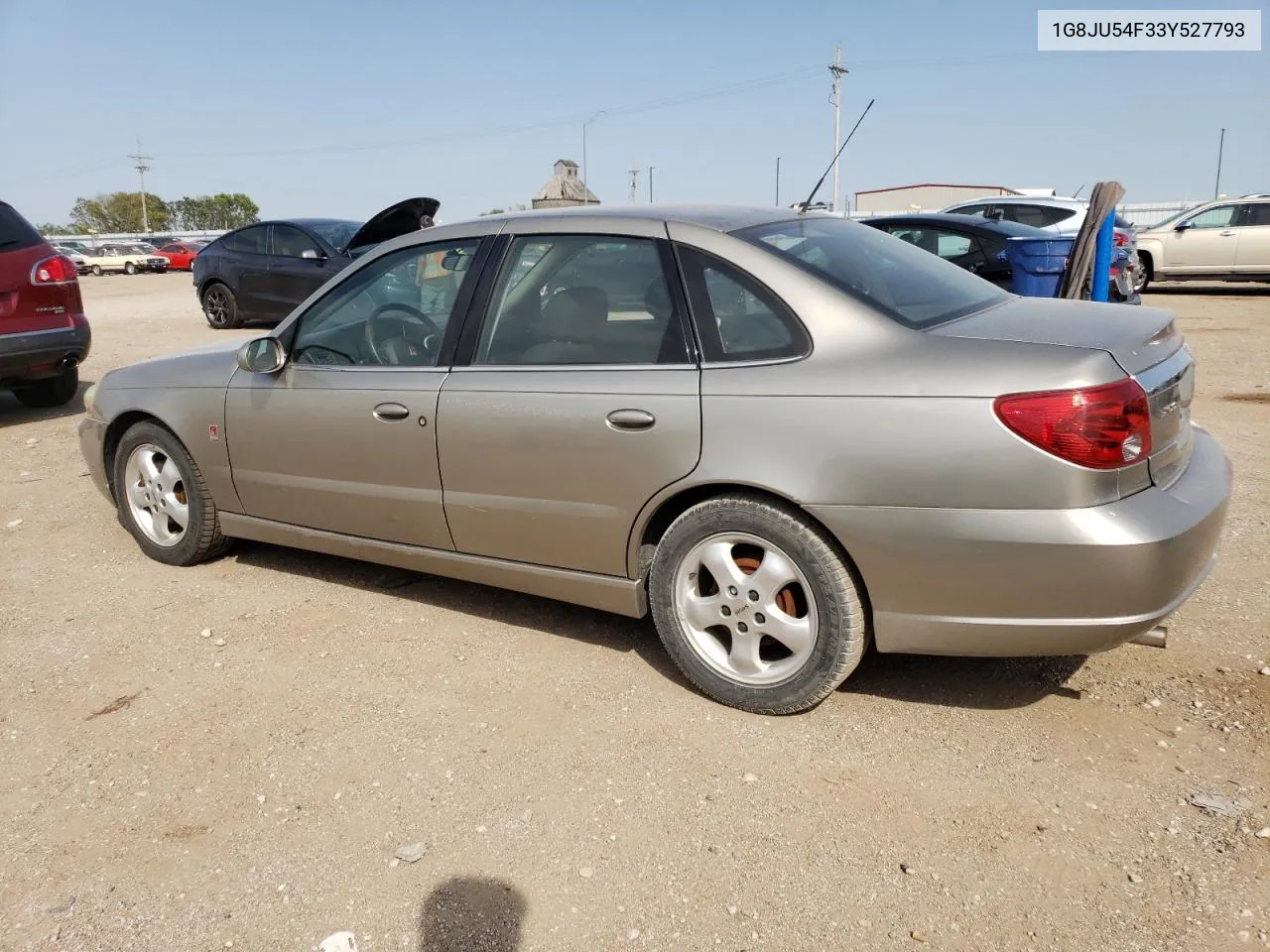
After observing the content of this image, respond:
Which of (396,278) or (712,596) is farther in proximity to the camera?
(396,278)

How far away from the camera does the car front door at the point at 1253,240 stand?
16.2m

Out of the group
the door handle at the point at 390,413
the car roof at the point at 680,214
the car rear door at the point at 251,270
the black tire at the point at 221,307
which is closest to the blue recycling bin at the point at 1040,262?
the car roof at the point at 680,214

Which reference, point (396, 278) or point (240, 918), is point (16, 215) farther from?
point (240, 918)

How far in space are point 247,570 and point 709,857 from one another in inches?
122

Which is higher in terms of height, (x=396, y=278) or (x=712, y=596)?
(x=396, y=278)

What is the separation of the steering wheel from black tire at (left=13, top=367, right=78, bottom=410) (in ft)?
19.8

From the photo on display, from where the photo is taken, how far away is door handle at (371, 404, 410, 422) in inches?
150

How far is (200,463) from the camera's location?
14.9 feet

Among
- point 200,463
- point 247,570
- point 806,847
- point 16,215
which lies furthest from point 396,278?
point 16,215

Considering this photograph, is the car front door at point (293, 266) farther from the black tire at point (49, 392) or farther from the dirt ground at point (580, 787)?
the dirt ground at point (580, 787)

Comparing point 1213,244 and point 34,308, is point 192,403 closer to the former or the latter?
point 34,308

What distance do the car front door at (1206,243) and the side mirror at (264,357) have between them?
1686cm

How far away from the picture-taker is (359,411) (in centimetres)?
394

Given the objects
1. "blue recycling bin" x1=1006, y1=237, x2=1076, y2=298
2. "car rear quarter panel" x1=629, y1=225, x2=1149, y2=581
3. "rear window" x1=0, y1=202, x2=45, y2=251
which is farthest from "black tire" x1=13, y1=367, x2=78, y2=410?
"blue recycling bin" x1=1006, y1=237, x2=1076, y2=298
